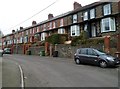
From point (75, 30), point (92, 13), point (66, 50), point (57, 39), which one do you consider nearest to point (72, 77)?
point (66, 50)

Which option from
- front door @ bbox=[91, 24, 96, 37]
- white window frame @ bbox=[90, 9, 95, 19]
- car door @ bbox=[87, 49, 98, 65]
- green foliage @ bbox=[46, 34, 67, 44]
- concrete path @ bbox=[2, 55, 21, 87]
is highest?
white window frame @ bbox=[90, 9, 95, 19]

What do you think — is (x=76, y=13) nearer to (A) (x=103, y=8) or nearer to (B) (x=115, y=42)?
(A) (x=103, y=8)

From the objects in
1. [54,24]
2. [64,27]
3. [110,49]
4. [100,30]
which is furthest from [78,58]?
[54,24]

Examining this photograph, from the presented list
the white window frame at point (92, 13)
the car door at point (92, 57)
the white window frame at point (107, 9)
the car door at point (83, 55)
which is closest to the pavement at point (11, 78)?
the car door at point (92, 57)

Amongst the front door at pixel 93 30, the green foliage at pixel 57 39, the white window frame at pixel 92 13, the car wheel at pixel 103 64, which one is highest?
the white window frame at pixel 92 13

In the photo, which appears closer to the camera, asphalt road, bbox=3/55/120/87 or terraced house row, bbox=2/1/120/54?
asphalt road, bbox=3/55/120/87

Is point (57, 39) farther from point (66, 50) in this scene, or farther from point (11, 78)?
point (11, 78)

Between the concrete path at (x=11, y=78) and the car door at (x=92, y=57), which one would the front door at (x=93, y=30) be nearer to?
the car door at (x=92, y=57)

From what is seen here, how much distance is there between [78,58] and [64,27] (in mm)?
32901

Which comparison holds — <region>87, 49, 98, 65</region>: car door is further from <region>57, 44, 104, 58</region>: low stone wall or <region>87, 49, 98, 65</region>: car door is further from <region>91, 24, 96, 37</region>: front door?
<region>91, 24, 96, 37</region>: front door

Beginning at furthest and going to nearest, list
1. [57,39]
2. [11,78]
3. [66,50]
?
1. [57,39]
2. [66,50]
3. [11,78]

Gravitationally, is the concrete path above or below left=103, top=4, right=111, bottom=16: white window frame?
below

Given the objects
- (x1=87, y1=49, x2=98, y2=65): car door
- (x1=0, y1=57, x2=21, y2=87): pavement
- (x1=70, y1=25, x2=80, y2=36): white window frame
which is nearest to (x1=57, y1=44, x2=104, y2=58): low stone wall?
(x1=70, y1=25, x2=80, y2=36): white window frame

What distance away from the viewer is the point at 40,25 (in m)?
69.6
